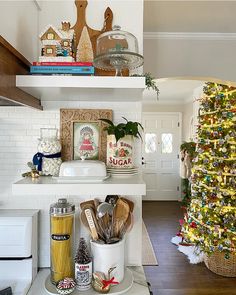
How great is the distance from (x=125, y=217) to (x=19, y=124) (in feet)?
2.26

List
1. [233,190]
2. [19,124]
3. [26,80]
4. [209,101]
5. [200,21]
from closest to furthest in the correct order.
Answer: [26,80], [19,124], [200,21], [233,190], [209,101]

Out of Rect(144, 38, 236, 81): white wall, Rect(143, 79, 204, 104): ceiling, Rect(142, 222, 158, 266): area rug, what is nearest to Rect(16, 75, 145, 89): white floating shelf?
Rect(144, 38, 236, 81): white wall

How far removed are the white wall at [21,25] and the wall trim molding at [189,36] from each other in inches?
54.0

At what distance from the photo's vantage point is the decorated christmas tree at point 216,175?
9.10 ft

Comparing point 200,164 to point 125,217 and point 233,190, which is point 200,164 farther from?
point 125,217

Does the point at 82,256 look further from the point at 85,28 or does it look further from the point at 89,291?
the point at 85,28

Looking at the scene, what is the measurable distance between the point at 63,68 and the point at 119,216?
26.7 inches

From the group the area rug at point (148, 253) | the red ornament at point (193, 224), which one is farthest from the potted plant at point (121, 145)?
the area rug at point (148, 253)

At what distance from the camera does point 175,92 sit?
17.3 feet

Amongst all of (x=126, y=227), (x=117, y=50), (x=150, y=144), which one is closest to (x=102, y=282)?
(x=126, y=227)

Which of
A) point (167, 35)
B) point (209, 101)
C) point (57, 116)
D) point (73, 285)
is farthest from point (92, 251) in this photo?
point (209, 101)

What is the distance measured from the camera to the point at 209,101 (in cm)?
296

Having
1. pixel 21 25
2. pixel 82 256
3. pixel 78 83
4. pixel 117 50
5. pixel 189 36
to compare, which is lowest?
pixel 82 256

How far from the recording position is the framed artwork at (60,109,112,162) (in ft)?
4.11
